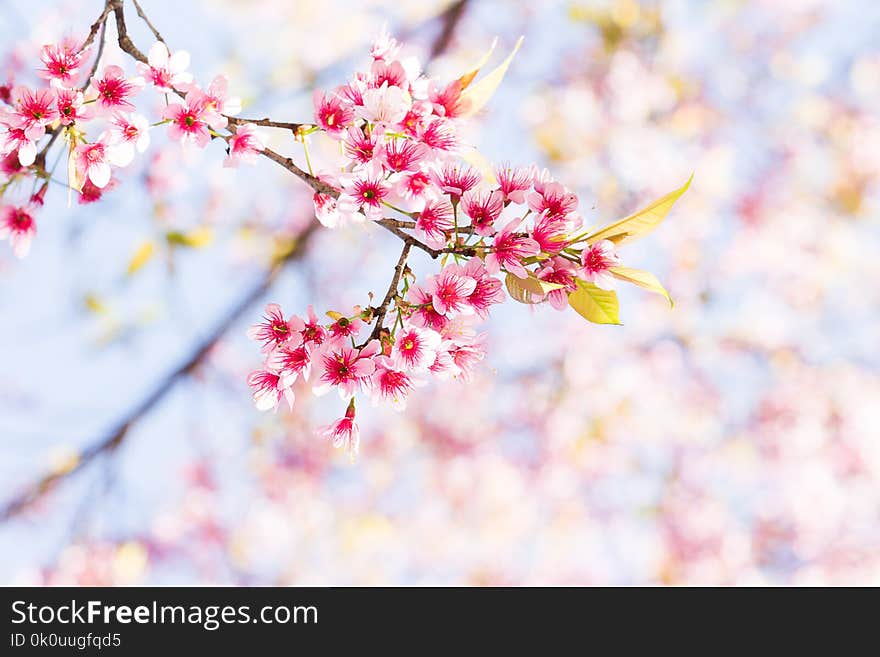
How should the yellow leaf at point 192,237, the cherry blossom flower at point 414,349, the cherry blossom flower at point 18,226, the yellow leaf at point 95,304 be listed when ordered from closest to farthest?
the cherry blossom flower at point 414,349 < the cherry blossom flower at point 18,226 < the yellow leaf at point 192,237 < the yellow leaf at point 95,304

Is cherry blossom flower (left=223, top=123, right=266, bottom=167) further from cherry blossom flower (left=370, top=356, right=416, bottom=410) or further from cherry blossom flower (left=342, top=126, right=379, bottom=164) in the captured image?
cherry blossom flower (left=370, top=356, right=416, bottom=410)

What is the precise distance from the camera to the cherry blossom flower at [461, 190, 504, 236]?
95cm

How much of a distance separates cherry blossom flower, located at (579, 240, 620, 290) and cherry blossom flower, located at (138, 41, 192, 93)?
646 millimetres

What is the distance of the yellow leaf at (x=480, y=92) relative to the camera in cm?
104

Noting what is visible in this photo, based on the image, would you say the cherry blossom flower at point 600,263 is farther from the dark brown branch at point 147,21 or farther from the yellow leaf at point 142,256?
the yellow leaf at point 142,256

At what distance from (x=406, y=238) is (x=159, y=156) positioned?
266cm

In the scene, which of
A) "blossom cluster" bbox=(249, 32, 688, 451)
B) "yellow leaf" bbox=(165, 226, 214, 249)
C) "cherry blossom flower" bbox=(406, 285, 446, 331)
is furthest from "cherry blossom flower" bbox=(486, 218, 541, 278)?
"yellow leaf" bbox=(165, 226, 214, 249)

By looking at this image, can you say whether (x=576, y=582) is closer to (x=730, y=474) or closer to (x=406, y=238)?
(x=730, y=474)

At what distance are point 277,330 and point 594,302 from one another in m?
0.47

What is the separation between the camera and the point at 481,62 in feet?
3.41

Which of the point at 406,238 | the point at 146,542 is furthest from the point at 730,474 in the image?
the point at 406,238

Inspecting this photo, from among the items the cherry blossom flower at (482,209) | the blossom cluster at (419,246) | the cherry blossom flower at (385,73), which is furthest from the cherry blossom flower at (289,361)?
the cherry blossom flower at (385,73)

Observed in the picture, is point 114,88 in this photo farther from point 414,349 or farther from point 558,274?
point 558,274

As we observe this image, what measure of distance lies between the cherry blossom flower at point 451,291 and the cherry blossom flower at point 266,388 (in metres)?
0.26
